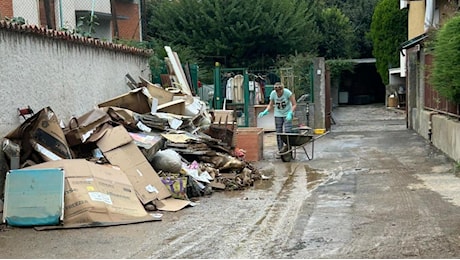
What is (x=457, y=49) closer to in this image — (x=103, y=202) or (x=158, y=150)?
(x=158, y=150)

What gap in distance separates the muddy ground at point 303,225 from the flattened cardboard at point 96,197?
0.79ft

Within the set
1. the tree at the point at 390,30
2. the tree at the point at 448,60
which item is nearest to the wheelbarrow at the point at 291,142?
the tree at the point at 448,60

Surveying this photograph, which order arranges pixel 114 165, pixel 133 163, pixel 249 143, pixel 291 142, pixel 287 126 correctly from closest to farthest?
pixel 114 165, pixel 133 163, pixel 291 142, pixel 249 143, pixel 287 126

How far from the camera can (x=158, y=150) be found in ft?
28.9

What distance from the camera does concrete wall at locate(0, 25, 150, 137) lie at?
7.52 m

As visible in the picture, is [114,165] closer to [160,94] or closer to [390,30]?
[160,94]

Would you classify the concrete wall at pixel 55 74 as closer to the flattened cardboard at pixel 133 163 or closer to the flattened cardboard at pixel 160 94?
the flattened cardboard at pixel 160 94

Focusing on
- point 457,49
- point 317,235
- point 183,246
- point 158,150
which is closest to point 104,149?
point 158,150

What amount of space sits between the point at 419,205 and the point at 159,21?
906 inches

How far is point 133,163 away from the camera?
7.93 meters

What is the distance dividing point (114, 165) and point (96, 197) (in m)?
1.10

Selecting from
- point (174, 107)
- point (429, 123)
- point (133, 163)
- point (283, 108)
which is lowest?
point (429, 123)

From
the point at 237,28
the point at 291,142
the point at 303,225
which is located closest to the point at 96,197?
the point at 303,225

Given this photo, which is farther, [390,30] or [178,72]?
[390,30]
